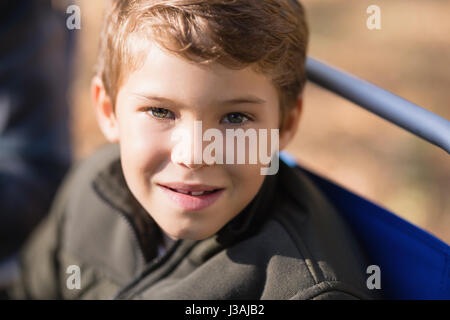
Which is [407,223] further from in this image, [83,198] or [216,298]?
[83,198]

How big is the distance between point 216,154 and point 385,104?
33cm

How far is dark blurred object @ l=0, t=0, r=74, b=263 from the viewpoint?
1.62 m

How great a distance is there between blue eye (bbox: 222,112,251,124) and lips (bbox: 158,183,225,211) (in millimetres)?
119

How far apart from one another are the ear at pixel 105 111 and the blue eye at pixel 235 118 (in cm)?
27

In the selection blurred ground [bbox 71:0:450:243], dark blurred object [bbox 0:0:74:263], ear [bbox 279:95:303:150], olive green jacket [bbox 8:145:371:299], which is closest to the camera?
olive green jacket [bbox 8:145:371:299]

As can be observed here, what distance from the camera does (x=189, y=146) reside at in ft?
2.89

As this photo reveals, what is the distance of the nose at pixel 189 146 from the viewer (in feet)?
2.89

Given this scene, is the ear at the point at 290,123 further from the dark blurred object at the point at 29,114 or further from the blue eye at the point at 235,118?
the dark blurred object at the point at 29,114

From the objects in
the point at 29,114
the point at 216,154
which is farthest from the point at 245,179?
the point at 29,114

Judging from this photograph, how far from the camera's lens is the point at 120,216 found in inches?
50.2

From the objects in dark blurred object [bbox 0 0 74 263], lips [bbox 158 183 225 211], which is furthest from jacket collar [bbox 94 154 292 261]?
dark blurred object [bbox 0 0 74 263]

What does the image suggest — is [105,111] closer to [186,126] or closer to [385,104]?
[186,126]

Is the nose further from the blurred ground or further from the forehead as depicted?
the blurred ground
